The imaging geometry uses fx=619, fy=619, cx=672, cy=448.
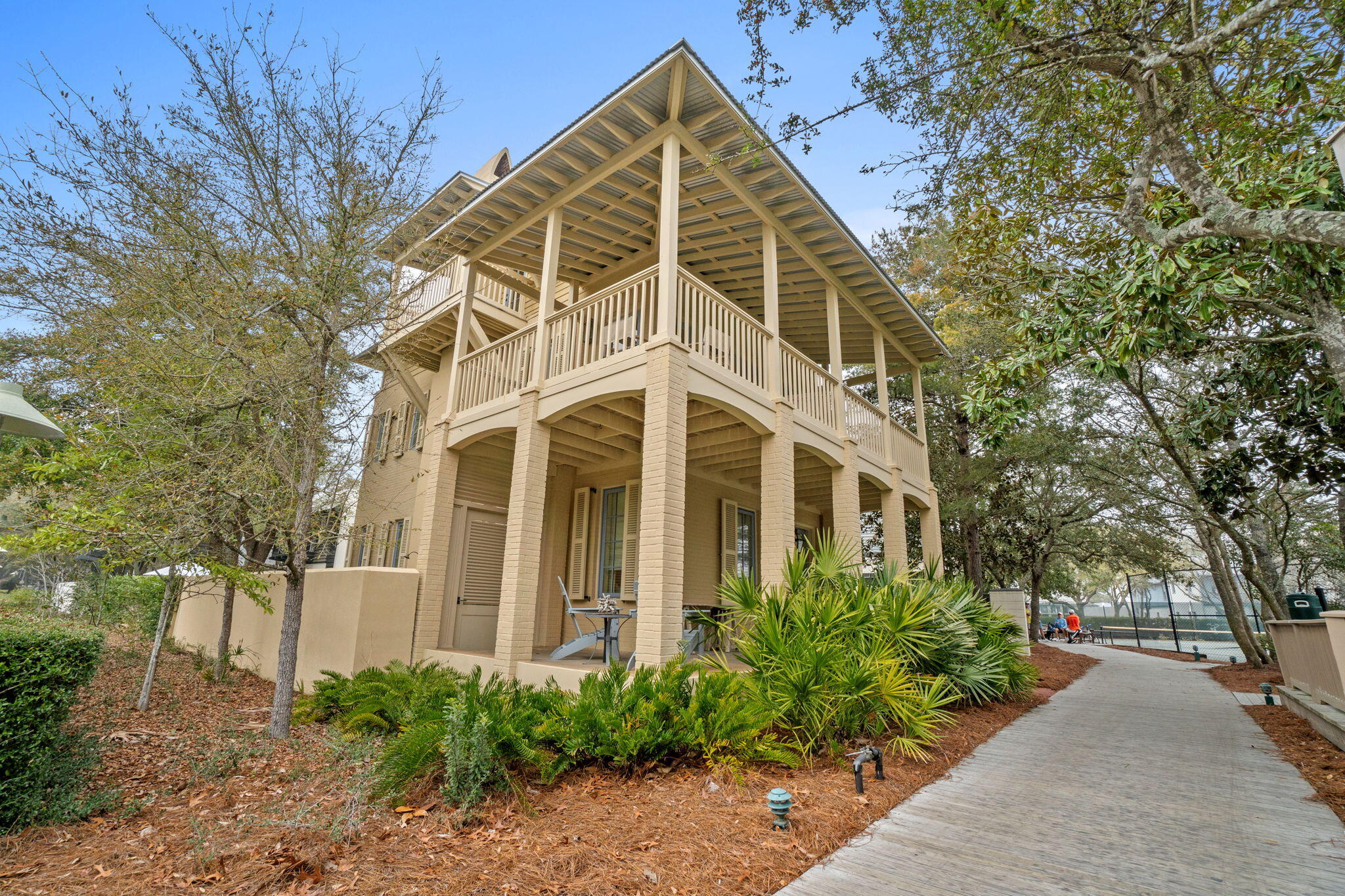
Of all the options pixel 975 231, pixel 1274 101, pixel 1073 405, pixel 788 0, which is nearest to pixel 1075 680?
pixel 1073 405

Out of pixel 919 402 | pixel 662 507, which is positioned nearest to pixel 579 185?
pixel 662 507

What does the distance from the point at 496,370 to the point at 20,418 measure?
5.93 metres

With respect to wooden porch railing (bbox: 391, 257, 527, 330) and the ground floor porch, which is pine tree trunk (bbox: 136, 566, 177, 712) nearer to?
the ground floor porch

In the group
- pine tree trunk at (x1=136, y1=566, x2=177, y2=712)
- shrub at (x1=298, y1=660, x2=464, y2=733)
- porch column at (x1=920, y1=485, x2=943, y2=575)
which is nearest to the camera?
shrub at (x1=298, y1=660, x2=464, y2=733)

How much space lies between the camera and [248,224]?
23.3 feet

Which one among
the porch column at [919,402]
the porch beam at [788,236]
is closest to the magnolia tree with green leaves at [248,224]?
the porch beam at [788,236]

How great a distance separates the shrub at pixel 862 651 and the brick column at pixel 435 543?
4.78 metres

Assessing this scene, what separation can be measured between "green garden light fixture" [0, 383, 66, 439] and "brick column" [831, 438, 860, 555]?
8891 millimetres

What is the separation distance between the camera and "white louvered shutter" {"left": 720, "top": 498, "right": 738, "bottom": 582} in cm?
1198

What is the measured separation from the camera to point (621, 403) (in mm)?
8805

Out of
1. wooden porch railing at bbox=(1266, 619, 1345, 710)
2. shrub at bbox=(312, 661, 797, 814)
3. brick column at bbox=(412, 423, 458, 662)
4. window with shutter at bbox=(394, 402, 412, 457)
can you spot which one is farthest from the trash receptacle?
window with shutter at bbox=(394, 402, 412, 457)

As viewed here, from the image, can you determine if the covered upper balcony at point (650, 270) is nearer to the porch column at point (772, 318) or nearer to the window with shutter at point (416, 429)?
the porch column at point (772, 318)

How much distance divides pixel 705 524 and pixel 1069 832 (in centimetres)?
817

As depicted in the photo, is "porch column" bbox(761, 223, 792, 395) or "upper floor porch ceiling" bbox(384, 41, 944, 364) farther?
"porch column" bbox(761, 223, 792, 395)
